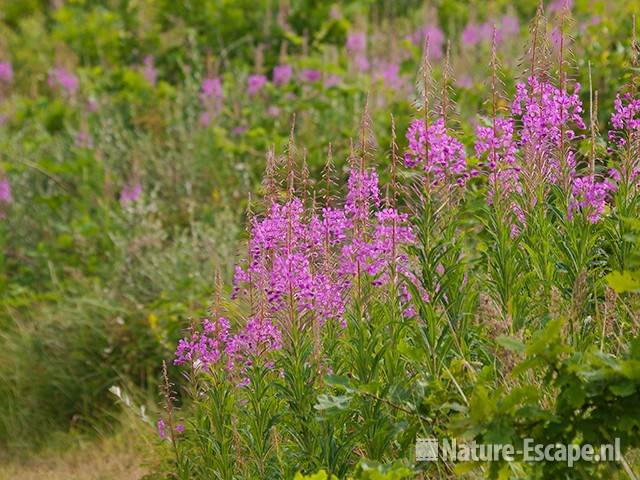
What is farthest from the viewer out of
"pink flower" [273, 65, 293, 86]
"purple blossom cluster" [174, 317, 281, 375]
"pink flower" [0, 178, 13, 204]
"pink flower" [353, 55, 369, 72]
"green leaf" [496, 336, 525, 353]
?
"pink flower" [353, 55, 369, 72]

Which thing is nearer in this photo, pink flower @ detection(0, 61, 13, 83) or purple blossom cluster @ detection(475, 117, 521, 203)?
purple blossom cluster @ detection(475, 117, 521, 203)

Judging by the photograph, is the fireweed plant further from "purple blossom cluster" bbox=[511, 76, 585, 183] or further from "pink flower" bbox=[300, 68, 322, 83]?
"pink flower" bbox=[300, 68, 322, 83]

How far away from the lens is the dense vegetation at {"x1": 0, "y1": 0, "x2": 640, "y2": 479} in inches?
138

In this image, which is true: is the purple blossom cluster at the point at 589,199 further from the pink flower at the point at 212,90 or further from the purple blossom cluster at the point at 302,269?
the pink flower at the point at 212,90

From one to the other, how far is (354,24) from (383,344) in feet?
24.1

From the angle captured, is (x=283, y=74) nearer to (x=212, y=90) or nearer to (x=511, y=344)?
(x=212, y=90)

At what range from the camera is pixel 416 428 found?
339 centimetres

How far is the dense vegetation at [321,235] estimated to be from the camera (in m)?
3.50

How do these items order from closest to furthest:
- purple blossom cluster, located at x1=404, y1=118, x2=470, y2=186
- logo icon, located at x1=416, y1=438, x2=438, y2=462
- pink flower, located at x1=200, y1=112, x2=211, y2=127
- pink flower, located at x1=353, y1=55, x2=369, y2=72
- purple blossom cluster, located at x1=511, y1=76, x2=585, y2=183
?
logo icon, located at x1=416, y1=438, x2=438, y2=462
purple blossom cluster, located at x1=404, y1=118, x2=470, y2=186
purple blossom cluster, located at x1=511, y1=76, x2=585, y2=183
pink flower, located at x1=200, y1=112, x2=211, y2=127
pink flower, located at x1=353, y1=55, x2=369, y2=72

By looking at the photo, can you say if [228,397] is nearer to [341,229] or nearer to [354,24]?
[341,229]

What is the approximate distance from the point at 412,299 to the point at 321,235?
0.52 meters

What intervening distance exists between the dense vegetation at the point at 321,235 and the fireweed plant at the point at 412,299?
14 millimetres

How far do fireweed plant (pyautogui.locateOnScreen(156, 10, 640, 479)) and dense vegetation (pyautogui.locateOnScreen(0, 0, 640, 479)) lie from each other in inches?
0.5

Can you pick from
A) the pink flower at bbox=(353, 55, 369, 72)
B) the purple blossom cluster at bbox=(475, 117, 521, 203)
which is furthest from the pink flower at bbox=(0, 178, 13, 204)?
the purple blossom cluster at bbox=(475, 117, 521, 203)
